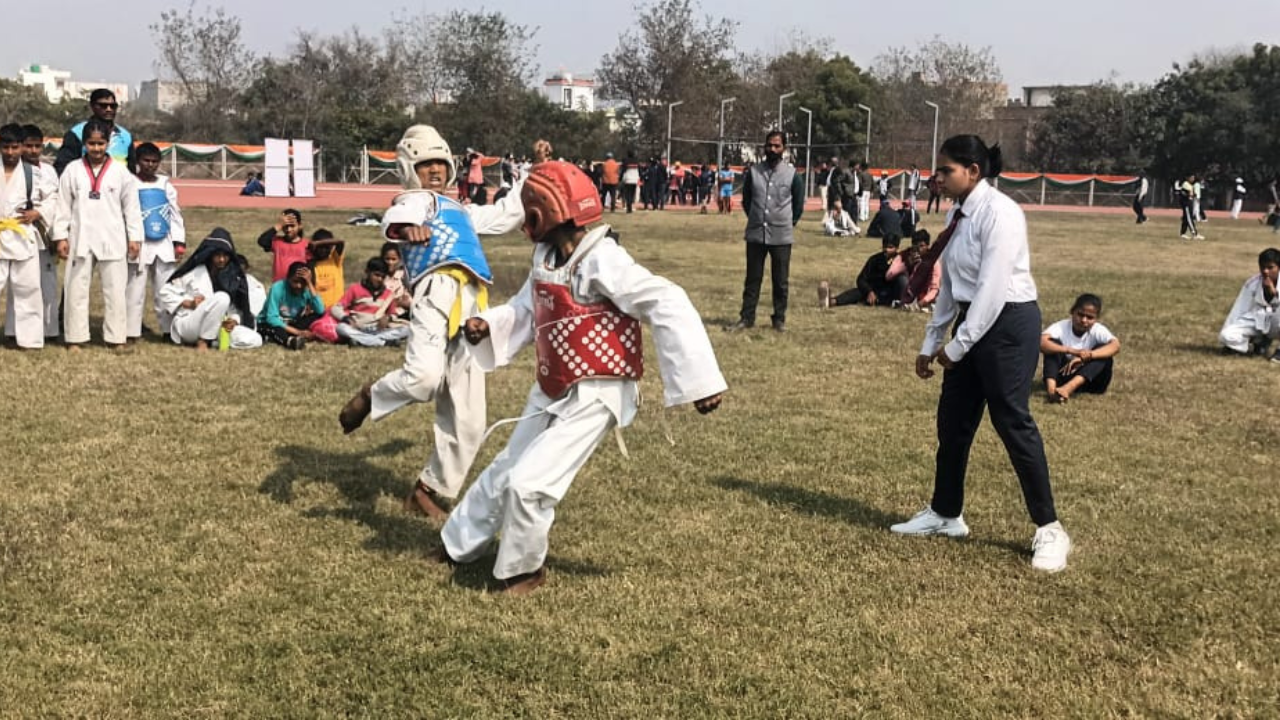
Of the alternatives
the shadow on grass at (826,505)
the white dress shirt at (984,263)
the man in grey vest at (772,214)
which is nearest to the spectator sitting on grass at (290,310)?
the man in grey vest at (772,214)

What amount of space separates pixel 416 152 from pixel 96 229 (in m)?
5.26

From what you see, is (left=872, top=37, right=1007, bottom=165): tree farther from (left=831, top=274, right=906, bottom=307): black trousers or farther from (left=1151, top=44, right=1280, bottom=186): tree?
(left=831, top=274, right=906, bottom=307): black trousers

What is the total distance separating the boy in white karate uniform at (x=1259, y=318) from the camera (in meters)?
11.2

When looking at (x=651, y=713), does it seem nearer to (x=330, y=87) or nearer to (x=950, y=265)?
(x=950, y=265)

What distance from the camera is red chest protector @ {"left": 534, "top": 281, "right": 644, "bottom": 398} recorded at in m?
4.62

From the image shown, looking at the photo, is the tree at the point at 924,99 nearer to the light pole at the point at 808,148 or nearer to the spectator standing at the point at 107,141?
the light pole at the point at 808,148

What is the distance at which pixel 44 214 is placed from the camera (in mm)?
9797

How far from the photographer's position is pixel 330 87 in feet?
178

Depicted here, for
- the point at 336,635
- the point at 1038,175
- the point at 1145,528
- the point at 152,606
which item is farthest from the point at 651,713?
the point at 1038,175

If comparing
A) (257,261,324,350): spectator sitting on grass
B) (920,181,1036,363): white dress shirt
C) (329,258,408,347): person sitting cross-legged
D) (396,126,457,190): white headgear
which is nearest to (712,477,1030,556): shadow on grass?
(920,181,1036,363): white dress shirt

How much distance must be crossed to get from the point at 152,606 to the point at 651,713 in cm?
215

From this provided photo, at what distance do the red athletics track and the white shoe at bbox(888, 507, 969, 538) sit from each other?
25.8 meters

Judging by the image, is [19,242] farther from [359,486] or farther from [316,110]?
[316,110]

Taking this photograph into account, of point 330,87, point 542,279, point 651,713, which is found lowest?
point 651,713
